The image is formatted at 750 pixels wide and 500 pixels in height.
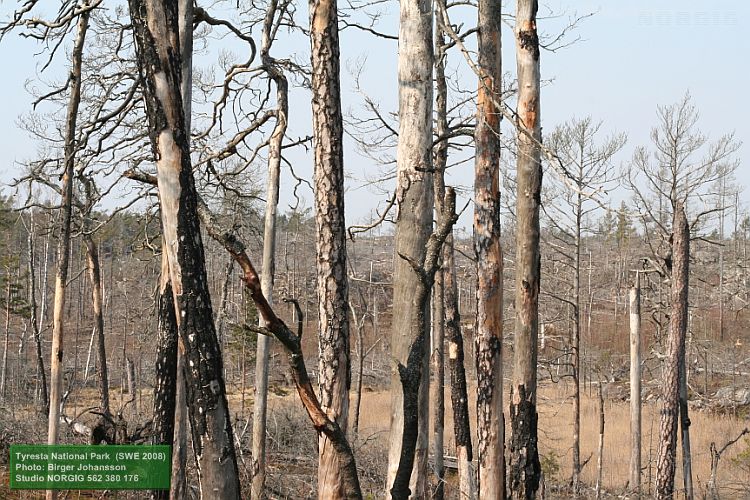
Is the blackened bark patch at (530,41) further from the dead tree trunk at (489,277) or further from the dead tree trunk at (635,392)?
the dead tree trunk at (635,392)

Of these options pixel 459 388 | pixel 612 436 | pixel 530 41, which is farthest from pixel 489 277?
pixel 612 436

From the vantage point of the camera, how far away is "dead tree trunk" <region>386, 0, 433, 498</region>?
5.08 meters

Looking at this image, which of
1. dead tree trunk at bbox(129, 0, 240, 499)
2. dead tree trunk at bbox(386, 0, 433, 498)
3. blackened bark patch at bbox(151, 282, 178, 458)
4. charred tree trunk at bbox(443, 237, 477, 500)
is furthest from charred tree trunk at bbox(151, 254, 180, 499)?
charred tree trunk at bbox(443, 237, 477, 500)

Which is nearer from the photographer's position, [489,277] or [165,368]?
[489,277]

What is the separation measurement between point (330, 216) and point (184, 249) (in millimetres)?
1397

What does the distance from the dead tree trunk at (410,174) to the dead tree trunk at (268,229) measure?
5.15 m

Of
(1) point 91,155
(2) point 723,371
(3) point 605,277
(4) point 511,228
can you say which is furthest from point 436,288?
(3) point 605,277

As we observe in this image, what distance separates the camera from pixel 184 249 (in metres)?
4.67

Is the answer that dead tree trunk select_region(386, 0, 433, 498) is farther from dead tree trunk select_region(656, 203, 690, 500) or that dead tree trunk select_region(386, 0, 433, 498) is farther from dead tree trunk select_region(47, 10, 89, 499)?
dead tree trunk select_region(656, 203, 690, 500)

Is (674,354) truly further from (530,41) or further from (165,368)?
(165,368)

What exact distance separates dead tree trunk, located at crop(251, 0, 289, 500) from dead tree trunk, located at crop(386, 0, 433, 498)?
515cm

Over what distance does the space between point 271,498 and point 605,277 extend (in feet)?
175

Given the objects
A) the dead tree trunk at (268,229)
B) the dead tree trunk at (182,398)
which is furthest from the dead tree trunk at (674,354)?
the dead tree trunk at (182,398)

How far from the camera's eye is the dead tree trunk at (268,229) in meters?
10.4
